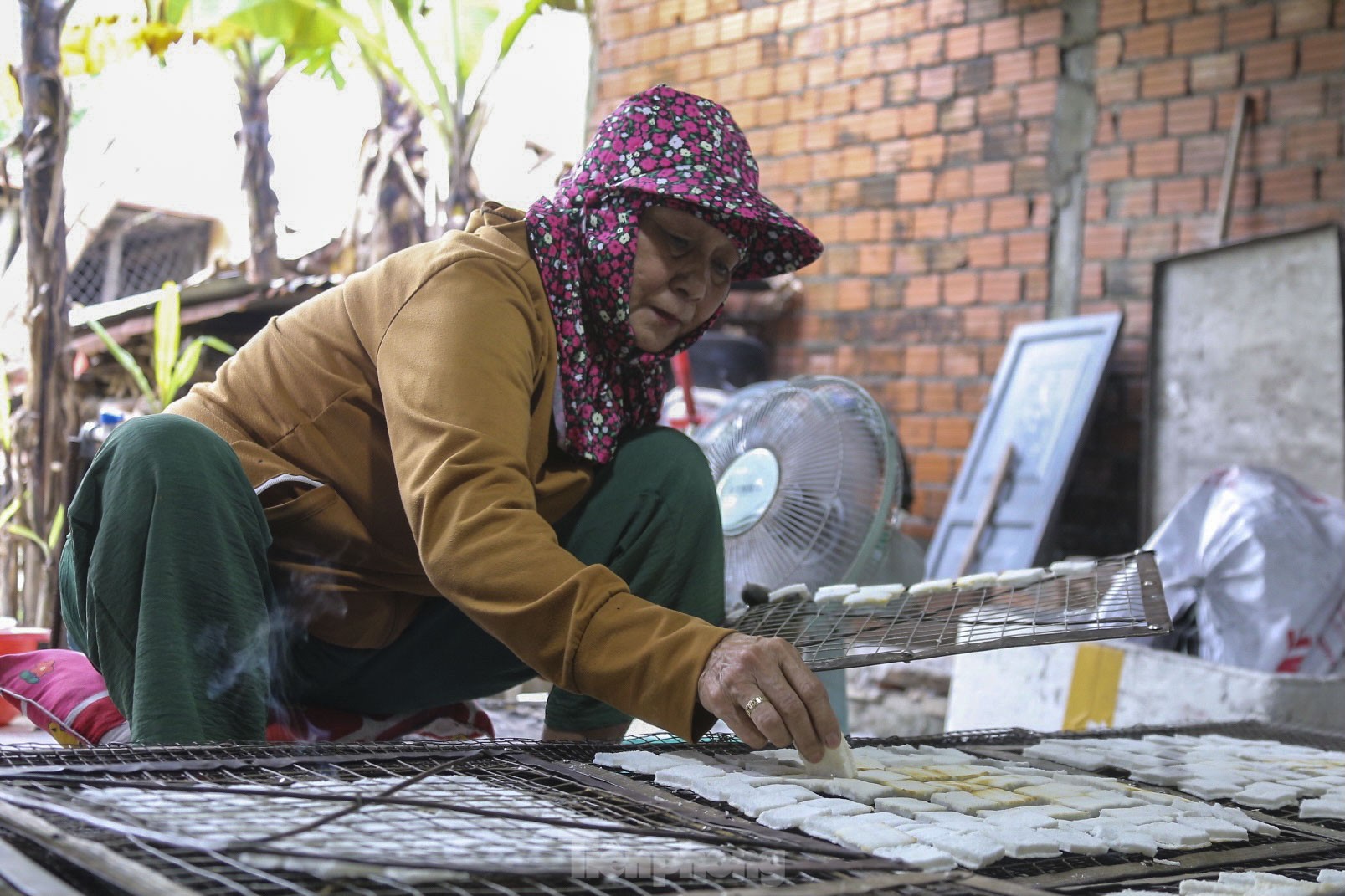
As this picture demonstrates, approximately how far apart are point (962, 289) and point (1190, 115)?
1.02m

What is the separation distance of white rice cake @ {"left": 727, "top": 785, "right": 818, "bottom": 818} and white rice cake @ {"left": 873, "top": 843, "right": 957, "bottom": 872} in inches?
6.4

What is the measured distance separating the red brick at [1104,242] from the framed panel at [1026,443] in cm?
28

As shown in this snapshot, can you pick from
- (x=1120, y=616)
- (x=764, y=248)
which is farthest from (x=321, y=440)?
(x=1120, y=616)

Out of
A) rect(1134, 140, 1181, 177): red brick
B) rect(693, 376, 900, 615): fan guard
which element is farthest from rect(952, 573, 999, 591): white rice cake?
rect(1134, 140, 1181, 177): red brick

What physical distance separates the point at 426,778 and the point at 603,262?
33.1 inches

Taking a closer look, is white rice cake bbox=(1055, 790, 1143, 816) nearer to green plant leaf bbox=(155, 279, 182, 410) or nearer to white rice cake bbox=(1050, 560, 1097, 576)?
white rice cake bbox=(1050, 560, 1097, 576)

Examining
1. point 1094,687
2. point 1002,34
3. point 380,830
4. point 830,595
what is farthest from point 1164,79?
point 380,830

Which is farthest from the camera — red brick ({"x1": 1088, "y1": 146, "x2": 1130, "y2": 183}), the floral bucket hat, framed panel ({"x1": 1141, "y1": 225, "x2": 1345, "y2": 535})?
red brick ({"x1": 1088, "y1": 146, "x2": 1130, "y2": 183})

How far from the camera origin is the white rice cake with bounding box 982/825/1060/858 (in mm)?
1142

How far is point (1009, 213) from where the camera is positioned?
4.70 meters

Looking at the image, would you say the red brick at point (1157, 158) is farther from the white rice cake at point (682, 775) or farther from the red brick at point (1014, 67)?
the white rice cake at point (682, 775)

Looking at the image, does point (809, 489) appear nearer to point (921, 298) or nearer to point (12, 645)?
point (12, 645)

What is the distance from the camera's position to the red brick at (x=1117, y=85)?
4438mm

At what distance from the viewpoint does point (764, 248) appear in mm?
2102
